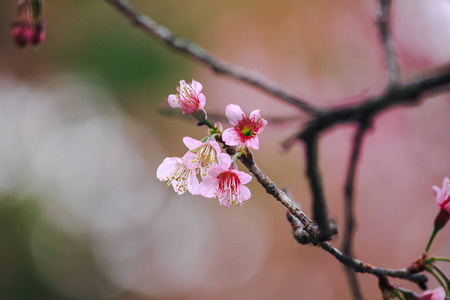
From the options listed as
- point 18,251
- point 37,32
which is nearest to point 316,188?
point 37,32

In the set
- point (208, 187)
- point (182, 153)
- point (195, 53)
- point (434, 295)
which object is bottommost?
point (434, 295)

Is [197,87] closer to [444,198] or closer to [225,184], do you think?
[225,184]

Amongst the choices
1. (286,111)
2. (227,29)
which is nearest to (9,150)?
(227,29)

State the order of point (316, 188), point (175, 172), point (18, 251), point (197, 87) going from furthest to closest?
point (18, 251)
point (175, 172)
point (197, 87)
point (316, 188)

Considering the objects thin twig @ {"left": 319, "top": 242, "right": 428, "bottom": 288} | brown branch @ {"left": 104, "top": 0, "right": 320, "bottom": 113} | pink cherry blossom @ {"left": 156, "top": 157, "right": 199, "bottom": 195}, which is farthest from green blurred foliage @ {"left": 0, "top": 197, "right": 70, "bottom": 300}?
thin twig @ {"left": 319, "top": 242, "right": 428, "bottom": 288}

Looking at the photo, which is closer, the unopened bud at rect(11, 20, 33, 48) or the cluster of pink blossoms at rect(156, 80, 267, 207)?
the cluster of pink blossoms at rect(156, 80, 267, 207)

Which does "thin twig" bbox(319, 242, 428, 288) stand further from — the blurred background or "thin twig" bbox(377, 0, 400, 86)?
the blurred background

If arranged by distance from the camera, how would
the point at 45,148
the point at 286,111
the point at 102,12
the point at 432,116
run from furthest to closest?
the point at 45,148 < the point at 102,12 < the point at 286,111 < the point at 432,116

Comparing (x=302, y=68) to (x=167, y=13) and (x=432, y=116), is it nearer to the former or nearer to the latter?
(x=432, y=116)
